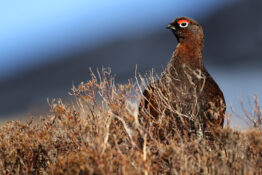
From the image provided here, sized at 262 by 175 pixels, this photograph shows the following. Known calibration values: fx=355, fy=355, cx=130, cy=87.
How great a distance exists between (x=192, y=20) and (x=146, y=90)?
4.09ft

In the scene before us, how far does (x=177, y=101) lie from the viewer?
15.3 feet

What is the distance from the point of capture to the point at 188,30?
5227 mm

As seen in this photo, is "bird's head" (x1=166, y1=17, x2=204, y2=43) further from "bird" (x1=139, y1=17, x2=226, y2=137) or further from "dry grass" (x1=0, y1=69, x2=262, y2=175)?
"dry grass" (x1=0, y1=69, x2=262, y2=175)

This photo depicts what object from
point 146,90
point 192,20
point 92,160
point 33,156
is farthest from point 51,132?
point 192,20

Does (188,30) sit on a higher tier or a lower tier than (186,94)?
higher

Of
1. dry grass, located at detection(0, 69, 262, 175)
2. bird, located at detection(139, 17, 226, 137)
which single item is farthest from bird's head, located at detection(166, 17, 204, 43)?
dry grass, located at detection(0, 69, 262, 175)


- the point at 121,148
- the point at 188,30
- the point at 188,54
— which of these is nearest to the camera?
the point at 121,148

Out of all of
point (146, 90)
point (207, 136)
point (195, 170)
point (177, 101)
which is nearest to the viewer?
point (195, 170)

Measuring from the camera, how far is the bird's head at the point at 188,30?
5.20 m

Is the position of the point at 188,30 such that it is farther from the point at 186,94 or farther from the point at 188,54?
the point at 186,94

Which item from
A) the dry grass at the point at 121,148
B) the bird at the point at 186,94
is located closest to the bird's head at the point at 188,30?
the bird at the point at 186,94

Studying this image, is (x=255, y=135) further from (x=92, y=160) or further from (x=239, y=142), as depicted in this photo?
(x=92, y=160)

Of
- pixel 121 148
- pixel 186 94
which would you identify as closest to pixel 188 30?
pixel 186 94

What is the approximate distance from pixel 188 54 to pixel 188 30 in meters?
0.44
